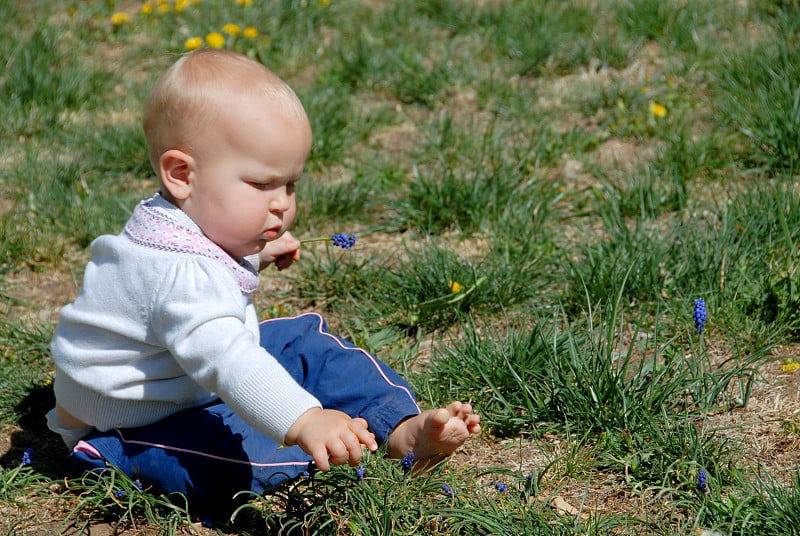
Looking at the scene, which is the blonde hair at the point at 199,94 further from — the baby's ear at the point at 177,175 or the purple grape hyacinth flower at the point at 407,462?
the purple grape hyacinth flower at the point at 407,462

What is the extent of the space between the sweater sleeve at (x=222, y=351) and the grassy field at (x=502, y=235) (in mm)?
240

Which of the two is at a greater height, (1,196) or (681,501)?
(681,501)

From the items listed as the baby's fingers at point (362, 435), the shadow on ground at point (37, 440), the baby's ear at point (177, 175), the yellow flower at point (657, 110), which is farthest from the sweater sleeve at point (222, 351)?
the yellow flower at point (657, 110)

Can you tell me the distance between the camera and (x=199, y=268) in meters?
2.27

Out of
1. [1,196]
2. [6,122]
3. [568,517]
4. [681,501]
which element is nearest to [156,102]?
[568,517]

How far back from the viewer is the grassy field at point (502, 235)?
241 centimetres

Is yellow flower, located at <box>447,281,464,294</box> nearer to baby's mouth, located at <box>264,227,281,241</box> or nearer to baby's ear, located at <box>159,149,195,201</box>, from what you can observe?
baby's mouth, located at <box>264,227,281,241</box>

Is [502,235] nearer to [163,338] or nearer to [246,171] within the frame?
[246,171]

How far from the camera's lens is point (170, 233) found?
91.8 inches

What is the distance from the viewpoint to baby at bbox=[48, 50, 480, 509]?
2.17 meters

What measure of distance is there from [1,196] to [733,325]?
330 cm

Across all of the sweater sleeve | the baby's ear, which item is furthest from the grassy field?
the baby's ear

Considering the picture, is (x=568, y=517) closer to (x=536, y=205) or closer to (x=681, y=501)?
(x=681, y=501)

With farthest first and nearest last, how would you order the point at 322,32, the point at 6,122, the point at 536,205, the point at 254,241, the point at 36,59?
the point at 322,32, the point at 36,59, the point at 6,122, the point at 536,205, the point at 254,241
